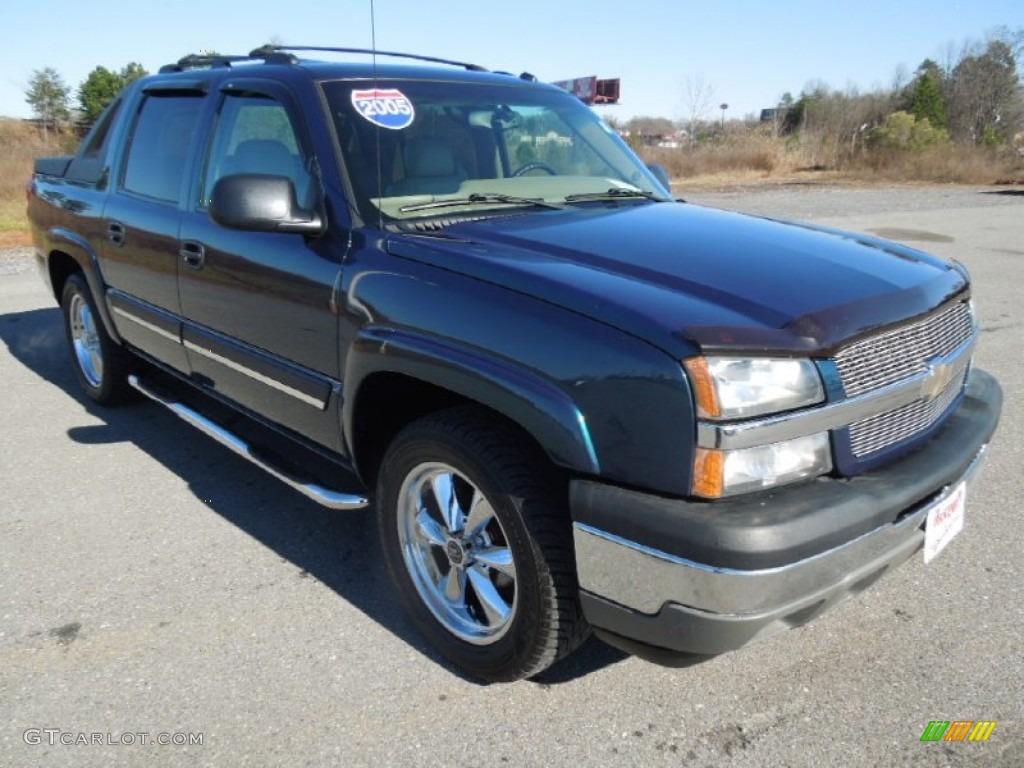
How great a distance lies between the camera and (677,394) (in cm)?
190

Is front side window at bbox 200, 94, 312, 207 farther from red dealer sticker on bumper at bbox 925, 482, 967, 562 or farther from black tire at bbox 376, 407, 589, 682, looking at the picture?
red dealer sticker on bumper at bbox 925, 482, 967, 562

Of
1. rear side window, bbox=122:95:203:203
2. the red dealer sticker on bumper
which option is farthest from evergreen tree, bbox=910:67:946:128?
the red dealer sticker on bumper

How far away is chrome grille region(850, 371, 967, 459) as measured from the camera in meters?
2.12

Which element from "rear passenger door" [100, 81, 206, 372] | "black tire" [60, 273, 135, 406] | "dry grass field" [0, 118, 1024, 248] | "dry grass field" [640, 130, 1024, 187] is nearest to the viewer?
"rear passenger door" [100, 81, 206, 372]

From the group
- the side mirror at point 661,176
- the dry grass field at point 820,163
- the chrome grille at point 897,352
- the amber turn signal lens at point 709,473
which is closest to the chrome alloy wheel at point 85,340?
the side mirror at point 661,176

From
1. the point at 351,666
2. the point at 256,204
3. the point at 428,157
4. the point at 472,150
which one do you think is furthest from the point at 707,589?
the point at 472,150

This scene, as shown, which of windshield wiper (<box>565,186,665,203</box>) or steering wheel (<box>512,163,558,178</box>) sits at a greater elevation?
steering wheel (<box>512,163,558,178</box>)

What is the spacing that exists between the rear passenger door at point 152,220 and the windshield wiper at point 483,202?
133cm

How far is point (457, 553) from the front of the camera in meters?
2.58

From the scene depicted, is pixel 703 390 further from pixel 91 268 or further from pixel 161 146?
pixel 91 268

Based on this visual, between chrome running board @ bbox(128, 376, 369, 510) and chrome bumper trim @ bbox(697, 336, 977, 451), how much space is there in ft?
4.51

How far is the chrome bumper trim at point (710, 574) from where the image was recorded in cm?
189

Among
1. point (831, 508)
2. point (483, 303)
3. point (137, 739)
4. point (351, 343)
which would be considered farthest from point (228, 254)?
point (831, 508)

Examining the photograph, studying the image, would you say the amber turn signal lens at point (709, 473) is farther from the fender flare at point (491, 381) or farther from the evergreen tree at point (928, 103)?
the evergreen tree at point (928, 103)
